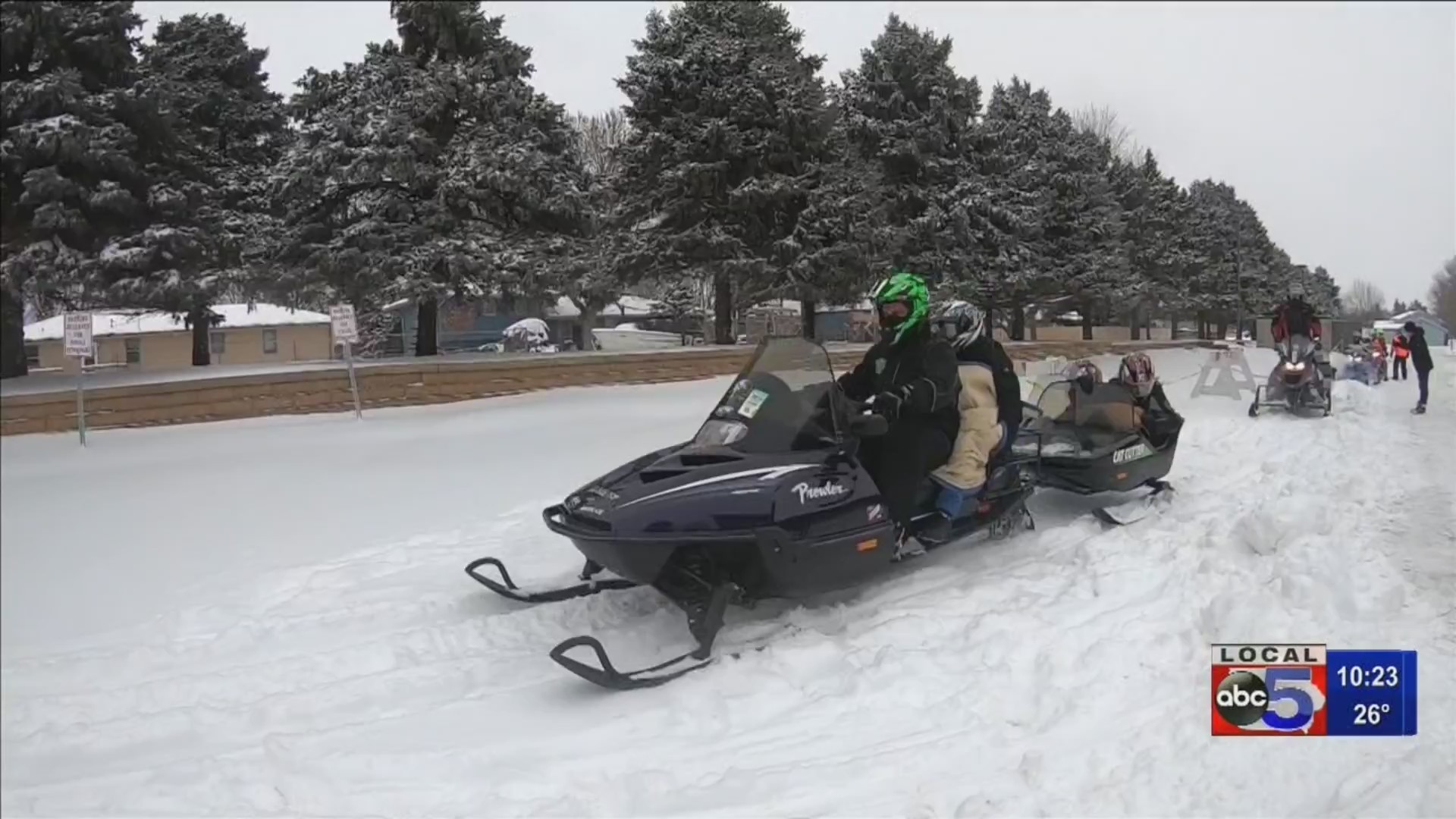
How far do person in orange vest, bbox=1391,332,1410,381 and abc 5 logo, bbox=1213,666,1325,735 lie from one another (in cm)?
154

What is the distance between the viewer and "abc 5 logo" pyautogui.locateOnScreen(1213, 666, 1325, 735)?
2359 mm

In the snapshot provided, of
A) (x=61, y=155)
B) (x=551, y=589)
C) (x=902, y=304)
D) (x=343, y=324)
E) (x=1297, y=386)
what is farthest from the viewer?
(x=1297, y=386)

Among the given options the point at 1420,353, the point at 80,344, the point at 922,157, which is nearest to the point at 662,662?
the point at 80,344

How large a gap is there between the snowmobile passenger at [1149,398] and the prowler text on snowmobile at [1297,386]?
13.5ft

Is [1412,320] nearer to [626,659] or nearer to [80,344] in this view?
[626,659]

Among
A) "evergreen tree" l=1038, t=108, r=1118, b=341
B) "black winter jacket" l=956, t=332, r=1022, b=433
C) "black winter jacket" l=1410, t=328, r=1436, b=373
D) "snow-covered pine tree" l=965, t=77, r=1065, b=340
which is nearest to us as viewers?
"black winter jacket" l=1410, t=328, r=1436, b=373

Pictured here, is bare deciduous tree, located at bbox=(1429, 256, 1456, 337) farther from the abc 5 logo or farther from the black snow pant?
the black snow pant

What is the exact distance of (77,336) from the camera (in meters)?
1.69

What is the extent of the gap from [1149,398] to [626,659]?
4631mm

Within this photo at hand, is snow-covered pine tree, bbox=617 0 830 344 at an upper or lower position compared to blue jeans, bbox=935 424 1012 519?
upper

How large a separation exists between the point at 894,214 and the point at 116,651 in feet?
52.2

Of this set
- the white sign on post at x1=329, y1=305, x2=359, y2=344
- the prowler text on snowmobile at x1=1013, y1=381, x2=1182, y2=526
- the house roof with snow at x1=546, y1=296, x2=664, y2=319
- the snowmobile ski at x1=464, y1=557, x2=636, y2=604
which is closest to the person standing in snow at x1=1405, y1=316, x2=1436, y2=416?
the prowler text on snowmobile at x1=1013, y1=381, x2=1182, y2=526

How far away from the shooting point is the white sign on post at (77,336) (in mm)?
1666

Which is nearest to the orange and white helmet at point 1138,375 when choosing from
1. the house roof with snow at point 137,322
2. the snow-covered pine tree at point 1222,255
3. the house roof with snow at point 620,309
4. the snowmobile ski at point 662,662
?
the snow-covered pine tree at point 1222,255
